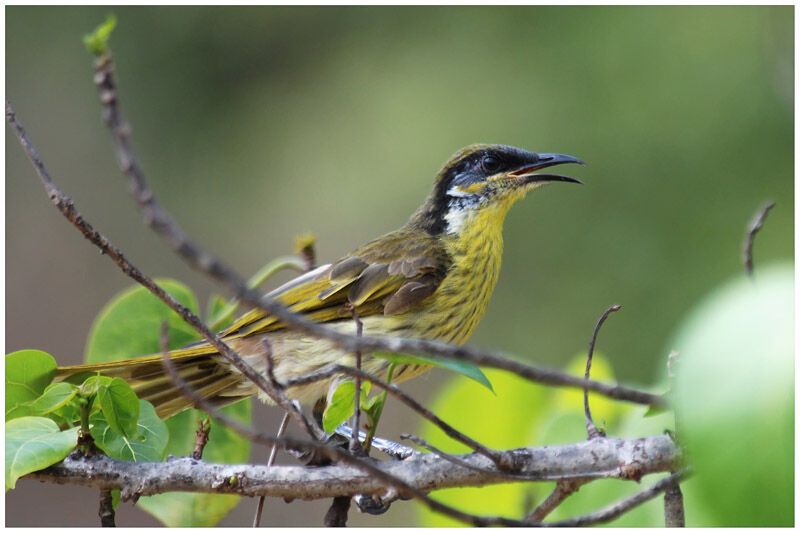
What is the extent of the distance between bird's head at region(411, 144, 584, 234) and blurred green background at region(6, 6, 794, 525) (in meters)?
2.52

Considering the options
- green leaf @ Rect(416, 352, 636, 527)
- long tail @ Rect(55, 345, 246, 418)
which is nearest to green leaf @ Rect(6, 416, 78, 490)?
long tail @ Rect(55, 345, 246, 418)

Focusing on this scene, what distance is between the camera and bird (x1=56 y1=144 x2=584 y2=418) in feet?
7.95

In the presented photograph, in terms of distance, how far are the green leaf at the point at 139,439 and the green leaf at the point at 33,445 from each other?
10 cm

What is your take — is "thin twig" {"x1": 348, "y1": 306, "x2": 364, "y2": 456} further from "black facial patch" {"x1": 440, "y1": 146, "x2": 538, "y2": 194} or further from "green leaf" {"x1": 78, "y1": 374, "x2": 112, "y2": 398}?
"black facial patch" {"x1": 440, "y1": 146, "x2": 538, "y2": 194}

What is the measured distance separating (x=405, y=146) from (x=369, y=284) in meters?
3.78

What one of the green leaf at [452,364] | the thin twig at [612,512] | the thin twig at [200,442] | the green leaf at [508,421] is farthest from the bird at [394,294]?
the thin twig at [612,512]

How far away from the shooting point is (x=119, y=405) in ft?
5.61

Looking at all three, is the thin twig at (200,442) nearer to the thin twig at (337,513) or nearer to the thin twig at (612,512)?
the thin twig at (337,513)

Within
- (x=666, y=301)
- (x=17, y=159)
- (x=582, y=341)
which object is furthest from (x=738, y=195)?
(x=17, y=159)

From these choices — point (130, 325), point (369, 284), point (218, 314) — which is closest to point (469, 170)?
point (369, 284)

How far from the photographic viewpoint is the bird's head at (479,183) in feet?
9.83

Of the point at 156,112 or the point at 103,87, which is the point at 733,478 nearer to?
the point at 103,87

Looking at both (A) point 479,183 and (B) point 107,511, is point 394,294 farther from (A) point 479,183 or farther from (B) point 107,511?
(B) point 107,511

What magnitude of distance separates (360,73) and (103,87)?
5870 millimetres
